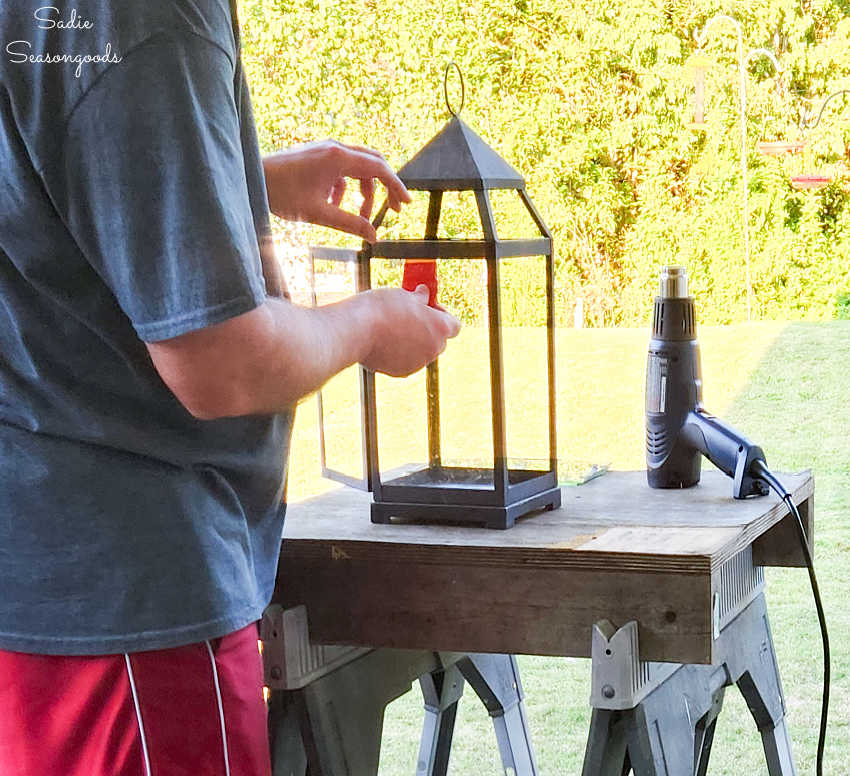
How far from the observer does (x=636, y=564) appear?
3.06ft

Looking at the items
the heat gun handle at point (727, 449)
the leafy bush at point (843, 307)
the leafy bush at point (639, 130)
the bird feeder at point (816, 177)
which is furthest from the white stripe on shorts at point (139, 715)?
the leafy bush at point (843, 307)

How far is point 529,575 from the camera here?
3.21 ft

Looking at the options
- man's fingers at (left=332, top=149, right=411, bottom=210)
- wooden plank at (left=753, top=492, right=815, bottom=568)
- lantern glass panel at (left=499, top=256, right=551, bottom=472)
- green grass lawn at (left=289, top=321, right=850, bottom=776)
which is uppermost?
man's fingers at (left=332, top=149, right=411, bottom=210)

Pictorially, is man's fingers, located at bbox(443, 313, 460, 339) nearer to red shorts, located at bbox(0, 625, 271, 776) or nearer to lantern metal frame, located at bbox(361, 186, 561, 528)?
lantern metal frame, located at bbox(361, 186, 561, 528)

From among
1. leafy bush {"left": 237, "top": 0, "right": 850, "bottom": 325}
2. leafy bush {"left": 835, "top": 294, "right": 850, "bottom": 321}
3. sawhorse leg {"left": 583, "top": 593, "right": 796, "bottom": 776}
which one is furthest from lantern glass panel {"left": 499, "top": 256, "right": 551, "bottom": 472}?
leafy bush {"left": 835, "top": 294, "right": 850, "bottom": 321}

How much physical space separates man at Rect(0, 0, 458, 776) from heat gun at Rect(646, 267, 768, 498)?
0.37m

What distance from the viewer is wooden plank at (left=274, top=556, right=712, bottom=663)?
36.5 inches

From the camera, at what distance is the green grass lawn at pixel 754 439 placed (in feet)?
8.09

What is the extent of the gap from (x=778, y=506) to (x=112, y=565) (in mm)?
584

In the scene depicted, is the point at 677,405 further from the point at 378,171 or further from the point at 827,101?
the point at 827,101

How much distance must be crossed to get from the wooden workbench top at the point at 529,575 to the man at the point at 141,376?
15 centimetres

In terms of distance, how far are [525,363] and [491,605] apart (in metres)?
0.25

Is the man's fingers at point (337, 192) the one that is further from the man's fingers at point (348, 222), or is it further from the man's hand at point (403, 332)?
the man's hand at point (403, 332)

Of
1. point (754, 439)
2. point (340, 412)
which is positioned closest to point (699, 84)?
point (754, 439)
